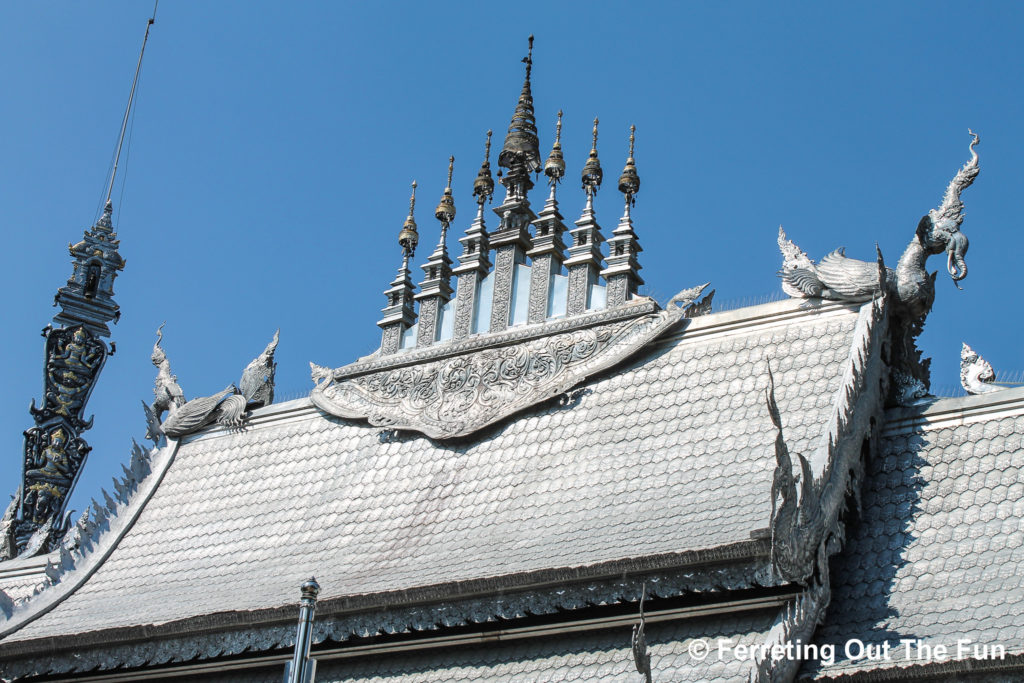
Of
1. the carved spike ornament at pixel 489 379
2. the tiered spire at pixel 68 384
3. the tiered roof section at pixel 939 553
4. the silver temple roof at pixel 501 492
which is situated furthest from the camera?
the tiered spire at pixel 68 384

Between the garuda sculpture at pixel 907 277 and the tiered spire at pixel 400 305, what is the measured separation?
19.5 ft

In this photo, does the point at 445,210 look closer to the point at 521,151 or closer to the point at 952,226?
the point at 521,151

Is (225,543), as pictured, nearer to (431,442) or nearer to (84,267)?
(431,442)

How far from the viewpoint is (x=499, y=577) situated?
15.5 meters

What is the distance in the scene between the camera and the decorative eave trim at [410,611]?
47.6ft

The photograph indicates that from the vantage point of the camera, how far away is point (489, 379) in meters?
19.2

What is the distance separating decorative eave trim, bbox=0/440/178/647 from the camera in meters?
20.2

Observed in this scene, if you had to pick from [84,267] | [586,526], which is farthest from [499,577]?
[84,267]

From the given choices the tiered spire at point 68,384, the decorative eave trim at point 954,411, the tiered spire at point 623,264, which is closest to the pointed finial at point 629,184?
the tiered spire at point 623,264

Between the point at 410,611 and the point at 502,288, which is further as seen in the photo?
the point at 502,288

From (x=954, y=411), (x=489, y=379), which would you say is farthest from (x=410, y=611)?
(x=954, y=411)

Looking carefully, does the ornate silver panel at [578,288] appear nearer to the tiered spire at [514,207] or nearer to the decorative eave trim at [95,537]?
the tiered spire at [514,207]

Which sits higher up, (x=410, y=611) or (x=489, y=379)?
(x=489, y=379)

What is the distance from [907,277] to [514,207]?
19.9 ft
